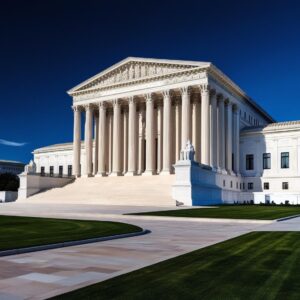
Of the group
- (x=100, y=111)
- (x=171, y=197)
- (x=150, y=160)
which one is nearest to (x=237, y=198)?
(x=150, y=160)

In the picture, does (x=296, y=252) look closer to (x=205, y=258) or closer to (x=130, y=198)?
(x=205, y=258)

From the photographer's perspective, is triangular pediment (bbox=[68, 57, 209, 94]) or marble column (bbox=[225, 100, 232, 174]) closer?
triangular pediment (bbox=[68, 57, 209, 94])

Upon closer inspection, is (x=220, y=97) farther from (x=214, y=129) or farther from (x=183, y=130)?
(x=183, y=130)

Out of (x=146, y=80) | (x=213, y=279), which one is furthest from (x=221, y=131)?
(x=213, y=279)

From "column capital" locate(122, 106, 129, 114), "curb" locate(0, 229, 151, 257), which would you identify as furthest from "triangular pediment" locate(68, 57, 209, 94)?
"curb" locate(0, 229, 151, 257)

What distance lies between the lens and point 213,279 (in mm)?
9766

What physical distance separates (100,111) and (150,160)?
1638 cm

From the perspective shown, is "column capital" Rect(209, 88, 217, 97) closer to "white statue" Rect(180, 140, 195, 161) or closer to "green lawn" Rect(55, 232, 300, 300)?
"white statue" Rect(180, 140, 195, 161)

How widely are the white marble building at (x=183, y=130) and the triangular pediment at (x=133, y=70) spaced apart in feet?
0.60

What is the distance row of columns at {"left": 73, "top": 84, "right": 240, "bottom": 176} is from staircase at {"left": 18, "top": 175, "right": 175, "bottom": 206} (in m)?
4.52

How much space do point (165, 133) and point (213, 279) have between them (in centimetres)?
6621

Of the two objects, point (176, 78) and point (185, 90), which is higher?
point (176, 78)

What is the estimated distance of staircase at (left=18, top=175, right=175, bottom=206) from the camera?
192 feet

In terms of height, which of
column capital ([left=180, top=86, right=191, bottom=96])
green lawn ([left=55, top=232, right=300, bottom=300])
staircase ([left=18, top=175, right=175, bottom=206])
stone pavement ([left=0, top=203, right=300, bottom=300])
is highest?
column capital ([left=180, top=86, right=191, bottom=96])
